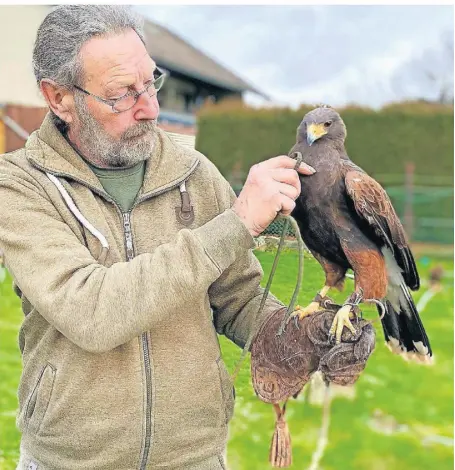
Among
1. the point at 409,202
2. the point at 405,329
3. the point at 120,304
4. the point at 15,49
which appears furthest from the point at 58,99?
the point at 15,49

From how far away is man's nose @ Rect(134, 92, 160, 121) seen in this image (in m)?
1.54

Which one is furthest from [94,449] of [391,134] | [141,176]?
[391,134]

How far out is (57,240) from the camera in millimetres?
1399

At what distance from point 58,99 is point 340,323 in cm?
84

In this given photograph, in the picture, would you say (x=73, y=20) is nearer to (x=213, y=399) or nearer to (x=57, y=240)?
(x=57, y=240)

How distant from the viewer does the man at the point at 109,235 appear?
54.3 inches

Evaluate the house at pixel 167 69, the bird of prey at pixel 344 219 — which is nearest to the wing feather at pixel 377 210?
the bird of prey at pixel 344 219

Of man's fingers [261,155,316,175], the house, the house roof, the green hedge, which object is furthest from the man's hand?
the house roof

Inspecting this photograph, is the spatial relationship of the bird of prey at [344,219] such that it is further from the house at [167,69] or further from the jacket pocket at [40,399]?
the house at [167,69]

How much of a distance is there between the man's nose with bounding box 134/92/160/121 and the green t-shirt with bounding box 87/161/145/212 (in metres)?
0.12

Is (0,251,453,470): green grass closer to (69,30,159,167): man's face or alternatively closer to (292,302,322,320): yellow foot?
(292,302,322,320): yellow foot

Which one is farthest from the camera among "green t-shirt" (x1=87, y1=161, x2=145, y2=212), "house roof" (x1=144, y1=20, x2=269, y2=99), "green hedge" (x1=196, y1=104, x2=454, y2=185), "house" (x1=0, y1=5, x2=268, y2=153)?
"house roof" (x1=144, y1=20, x2=269, y2=99)

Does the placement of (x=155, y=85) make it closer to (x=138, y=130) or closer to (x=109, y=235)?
(x=138, y=130)

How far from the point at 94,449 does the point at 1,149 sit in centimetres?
487
